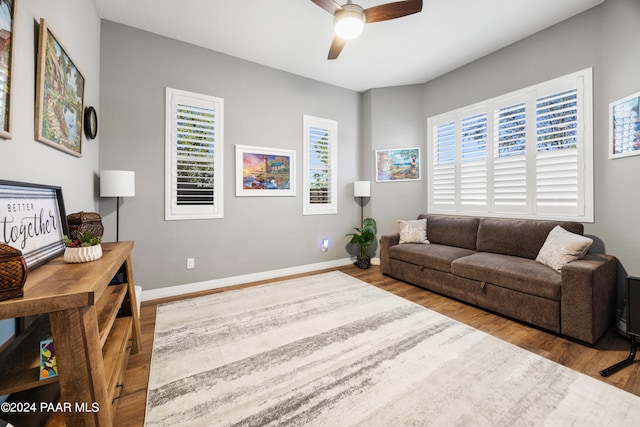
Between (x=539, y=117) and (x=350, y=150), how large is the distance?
2765mm

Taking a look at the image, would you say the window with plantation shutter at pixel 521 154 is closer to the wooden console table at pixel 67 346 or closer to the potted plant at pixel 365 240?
the potted plant at pixel 365 240

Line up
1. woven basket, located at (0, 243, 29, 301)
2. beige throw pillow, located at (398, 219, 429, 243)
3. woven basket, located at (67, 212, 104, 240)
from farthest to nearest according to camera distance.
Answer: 1. beige throw pillow, located at (398, 219, 429, 243)
2. woven basket, located at (67, 212, 104, 240)
3. woven basket, located at (0, 243, 29, 301)

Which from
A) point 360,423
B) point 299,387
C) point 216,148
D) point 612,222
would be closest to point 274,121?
point 216,148

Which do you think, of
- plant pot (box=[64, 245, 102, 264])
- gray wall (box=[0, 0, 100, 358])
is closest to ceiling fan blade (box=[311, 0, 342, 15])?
gray wall (box=[0, 0, 100, 358])

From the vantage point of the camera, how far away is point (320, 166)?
4.52 m

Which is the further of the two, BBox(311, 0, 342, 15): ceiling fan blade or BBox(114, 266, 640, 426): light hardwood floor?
BBox(311, 0, 342, 15): ceiling fan blade

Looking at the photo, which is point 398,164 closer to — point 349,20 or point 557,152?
point 557,152

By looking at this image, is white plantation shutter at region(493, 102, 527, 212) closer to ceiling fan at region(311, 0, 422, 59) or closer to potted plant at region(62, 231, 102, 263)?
ceiling fan at region(311, 0, 422, 59)

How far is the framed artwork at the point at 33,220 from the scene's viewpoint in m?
1.18

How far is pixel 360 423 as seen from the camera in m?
1.38

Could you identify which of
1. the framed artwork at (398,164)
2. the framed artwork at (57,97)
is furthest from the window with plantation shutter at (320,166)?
the framed artwork at (57,97)

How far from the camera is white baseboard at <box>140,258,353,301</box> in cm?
316

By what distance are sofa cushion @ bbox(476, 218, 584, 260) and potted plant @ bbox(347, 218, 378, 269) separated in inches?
64.9

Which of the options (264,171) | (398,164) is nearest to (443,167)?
(398,164)
